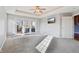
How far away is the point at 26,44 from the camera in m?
2.49

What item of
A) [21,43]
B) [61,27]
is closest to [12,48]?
[21,43]

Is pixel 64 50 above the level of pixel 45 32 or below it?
below

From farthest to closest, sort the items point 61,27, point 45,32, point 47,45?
point 61,27 → point 45,32 → point 47,45

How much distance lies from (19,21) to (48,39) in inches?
34.8

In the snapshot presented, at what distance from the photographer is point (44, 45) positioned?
2369 millimetres

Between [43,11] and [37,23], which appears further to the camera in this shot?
[43,11]

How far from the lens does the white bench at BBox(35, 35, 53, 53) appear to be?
2.21 m

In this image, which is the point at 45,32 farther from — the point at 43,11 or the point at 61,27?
the point at 61,27

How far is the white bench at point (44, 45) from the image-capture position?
221 cm

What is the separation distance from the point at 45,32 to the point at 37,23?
37 centimetres
